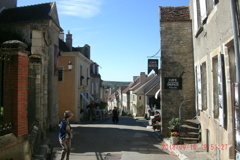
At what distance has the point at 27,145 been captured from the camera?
20.8 feet

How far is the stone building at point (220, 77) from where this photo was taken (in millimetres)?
6504

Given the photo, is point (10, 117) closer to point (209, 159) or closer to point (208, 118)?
point (209, 159)

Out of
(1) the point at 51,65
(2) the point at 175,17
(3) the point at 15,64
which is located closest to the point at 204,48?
(2) the point at 175,17

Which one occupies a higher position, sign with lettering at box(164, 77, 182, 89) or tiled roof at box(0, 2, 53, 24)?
tiled roof at box(0, 2, 53, 24)

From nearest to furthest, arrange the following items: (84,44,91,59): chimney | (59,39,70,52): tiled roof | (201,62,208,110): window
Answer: (201,62,208,110): window
(59,39,70,52): tiled roof
(84,44,91,59): chimney

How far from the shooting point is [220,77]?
284 inches

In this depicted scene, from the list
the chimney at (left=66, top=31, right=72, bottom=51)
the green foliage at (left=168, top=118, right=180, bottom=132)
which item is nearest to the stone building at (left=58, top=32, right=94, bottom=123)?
the chimney at (left=66, top=31, right=72, bottom=51)

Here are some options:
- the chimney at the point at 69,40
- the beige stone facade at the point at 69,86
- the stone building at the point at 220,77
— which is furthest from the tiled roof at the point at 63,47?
the stone building at the point at 220,77

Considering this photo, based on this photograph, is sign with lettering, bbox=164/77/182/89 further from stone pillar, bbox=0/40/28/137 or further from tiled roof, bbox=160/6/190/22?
stone pillar, bbox=0/40/28/137

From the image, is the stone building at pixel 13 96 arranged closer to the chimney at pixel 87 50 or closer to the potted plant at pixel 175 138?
the potted plant at pixel 175 138

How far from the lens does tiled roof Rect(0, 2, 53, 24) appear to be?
64.0 ft

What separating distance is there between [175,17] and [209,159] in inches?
341

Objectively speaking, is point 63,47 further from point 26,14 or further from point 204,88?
point 204,88

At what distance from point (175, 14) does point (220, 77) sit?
840cm
